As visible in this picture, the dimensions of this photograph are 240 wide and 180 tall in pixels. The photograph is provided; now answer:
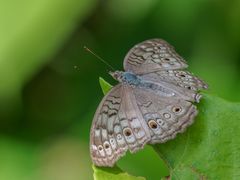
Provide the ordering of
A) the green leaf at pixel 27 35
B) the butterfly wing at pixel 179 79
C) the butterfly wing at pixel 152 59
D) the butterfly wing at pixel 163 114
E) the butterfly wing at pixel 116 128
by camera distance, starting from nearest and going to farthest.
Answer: the butterfly wing at pixel 163 114 → the butterfly wing at pixel 116 128 → the butterfly wing at pixel 179 79 → the butterfly wing at pixel 152 59 → the green leaf at pixel 27 35

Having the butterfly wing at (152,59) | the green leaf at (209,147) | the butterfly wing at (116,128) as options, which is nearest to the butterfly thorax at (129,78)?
the butterfly wing at (152,59)

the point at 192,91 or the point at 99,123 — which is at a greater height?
the point at 99,123

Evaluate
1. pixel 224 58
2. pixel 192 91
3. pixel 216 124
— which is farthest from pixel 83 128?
pixel 216 124

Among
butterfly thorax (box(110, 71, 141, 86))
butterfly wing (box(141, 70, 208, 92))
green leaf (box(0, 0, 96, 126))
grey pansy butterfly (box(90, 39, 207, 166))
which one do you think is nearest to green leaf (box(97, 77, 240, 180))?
grey pansy butterfly (box(90, 39, 207, 166))

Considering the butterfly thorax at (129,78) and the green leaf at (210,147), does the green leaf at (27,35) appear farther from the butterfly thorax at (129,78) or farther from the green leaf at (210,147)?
the green leaf at (210,147)

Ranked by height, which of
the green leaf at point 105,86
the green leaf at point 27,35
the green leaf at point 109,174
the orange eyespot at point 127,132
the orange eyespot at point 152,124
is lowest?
the orange eyespot at point 152,124

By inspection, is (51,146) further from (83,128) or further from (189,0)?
(189,0)

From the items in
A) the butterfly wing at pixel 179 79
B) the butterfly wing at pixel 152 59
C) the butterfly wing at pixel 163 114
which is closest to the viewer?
the butterfly wing at pixel 163 114

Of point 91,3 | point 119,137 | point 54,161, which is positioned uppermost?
point 91,3
